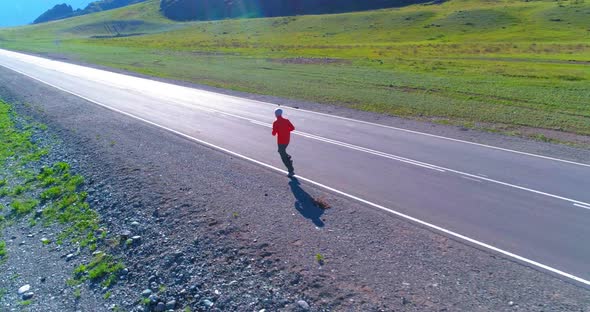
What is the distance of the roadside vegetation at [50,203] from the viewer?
884 centimetres

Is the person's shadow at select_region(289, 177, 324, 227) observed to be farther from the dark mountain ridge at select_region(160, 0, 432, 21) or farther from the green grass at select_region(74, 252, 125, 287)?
the dark mountain ridge at select_region(160, 0, 432, 21)

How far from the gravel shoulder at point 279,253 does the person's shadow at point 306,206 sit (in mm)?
22

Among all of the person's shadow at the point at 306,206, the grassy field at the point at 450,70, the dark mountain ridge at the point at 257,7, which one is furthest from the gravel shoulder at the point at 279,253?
the dark mountain ridge at the point at 257,7

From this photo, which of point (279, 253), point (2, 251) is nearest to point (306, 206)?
point (279, 253)

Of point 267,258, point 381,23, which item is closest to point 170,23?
point 381,23

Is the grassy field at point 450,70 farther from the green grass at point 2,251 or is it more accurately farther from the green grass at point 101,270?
the green grass at point 2,251

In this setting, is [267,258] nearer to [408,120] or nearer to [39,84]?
[408,120]

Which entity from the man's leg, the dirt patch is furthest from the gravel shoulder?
the dirt patch

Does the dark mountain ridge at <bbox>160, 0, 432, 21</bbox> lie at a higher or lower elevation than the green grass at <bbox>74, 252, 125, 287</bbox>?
higher

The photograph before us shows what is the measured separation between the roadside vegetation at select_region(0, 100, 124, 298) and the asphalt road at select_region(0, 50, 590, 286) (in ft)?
15.3

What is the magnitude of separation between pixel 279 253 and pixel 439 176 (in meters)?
5.63

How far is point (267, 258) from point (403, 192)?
4.24 meters

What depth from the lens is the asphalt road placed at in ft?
28.1

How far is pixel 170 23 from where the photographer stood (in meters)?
146
